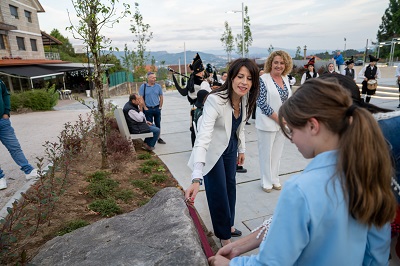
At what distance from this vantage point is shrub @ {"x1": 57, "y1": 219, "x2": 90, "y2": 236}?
118 inches

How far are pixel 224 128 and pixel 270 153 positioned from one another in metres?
1.60

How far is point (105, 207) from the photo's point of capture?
11.3 ft

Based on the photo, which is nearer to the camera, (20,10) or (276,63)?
(276,63)

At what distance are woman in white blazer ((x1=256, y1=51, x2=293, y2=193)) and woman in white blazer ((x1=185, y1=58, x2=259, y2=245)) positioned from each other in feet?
3.23

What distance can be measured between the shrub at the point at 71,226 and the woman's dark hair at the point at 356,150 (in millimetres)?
2867

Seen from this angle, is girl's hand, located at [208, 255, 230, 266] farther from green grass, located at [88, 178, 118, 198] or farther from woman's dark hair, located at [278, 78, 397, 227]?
green grass, located at [88, 178, 118, 198]

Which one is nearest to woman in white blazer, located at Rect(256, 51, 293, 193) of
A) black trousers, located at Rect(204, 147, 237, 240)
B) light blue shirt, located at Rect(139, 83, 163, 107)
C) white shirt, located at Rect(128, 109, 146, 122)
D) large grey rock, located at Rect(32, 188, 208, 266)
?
black trousers, located at Rect(204, 147, 237, 240)

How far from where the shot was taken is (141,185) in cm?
421

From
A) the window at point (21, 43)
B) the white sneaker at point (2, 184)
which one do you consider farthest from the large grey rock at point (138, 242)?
the window at point (21, 43)

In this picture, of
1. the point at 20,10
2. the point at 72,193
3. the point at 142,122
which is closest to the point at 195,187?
the point at 72,193

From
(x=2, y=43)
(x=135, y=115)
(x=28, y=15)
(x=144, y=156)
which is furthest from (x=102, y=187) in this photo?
(x=28, y=15)

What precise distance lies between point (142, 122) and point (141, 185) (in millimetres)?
2330

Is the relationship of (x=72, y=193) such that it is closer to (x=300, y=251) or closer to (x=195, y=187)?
(x=195, y=187)

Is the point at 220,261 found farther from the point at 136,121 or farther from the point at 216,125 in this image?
the point at 136,121
